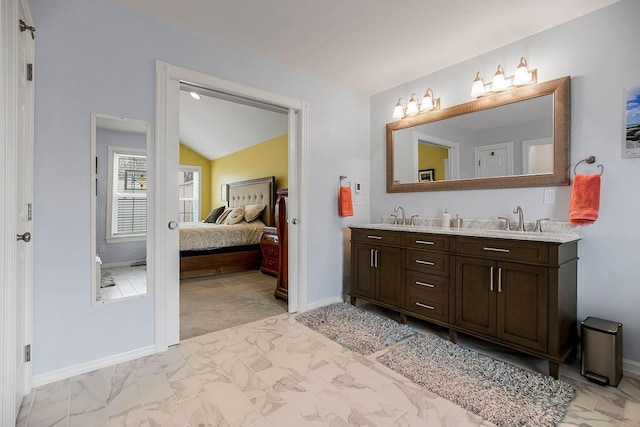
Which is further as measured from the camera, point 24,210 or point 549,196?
point 549,196

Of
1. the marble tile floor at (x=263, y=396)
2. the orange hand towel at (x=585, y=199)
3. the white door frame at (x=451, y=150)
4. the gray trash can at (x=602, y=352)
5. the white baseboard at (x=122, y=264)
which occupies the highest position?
the white door frame at (x=451, y=150)

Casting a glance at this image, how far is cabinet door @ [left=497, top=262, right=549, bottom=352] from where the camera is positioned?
197cm

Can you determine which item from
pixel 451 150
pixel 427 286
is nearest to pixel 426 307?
pixel 427 286

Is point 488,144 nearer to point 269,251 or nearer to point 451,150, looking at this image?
point 451,150

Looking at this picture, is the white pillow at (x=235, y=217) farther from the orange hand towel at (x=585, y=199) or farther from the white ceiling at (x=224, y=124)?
the orange hand towel at (x=585, y=199)

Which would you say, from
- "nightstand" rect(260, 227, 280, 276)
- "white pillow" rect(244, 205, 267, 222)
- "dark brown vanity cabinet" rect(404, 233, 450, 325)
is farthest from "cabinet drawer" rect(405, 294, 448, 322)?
"white pillow" rect(244, 205, 267, 222)

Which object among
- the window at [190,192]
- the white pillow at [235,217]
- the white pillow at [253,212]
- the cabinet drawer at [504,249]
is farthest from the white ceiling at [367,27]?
the window at [190,192]

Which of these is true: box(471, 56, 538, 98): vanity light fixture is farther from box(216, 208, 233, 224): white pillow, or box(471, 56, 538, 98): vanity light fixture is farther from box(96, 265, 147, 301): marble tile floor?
box(216, 208, 233, 224): white pillow

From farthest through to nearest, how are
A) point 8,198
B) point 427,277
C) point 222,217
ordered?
1. point 222,217
2. point 427,277
3. point 8,198

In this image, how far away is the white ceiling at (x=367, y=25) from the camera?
6.91ft

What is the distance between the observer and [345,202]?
3.40 m

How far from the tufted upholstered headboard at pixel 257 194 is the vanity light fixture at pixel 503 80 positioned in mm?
3655

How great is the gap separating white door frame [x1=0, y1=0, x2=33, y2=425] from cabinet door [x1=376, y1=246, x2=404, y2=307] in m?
2.50

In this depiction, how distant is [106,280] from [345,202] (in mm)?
2216
